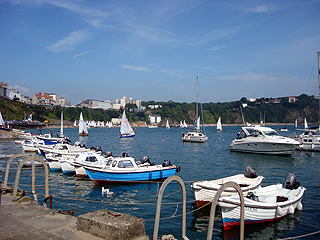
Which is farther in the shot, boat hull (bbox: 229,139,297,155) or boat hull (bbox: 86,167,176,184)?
boat hull (bbox: 229,139,297,155)

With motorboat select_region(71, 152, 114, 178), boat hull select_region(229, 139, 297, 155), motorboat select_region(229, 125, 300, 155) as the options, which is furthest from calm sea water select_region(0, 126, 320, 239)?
motorboat select_region(229, 125, 300, 155)

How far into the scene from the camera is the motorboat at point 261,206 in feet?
40.0

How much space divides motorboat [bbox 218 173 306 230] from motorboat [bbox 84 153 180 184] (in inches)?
348

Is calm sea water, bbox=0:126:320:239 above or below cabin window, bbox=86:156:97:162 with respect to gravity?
below

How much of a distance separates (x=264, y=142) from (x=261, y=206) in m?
30.4

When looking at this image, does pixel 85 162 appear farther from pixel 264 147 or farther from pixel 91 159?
pixel 264 147

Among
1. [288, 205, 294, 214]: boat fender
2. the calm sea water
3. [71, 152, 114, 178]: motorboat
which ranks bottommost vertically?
the calm sea water

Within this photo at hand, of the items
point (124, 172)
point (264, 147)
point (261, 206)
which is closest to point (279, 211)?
point (261, 206)

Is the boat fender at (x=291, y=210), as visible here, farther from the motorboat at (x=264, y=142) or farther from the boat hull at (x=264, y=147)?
the boat hull at (x=264, y=147)

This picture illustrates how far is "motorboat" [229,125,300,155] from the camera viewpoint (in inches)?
1550

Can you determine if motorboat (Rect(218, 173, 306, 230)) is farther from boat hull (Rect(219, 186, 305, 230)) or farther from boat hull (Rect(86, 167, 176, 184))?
boat hull (Rect(86, 167, 176, 184))

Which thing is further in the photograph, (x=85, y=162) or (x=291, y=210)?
(x=85, y=162)

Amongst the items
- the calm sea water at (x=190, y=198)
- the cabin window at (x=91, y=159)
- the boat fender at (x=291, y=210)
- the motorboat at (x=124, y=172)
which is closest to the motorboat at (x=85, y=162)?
the cabin window at (x=91, y=159)

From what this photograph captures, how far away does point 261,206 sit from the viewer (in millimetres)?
12672
